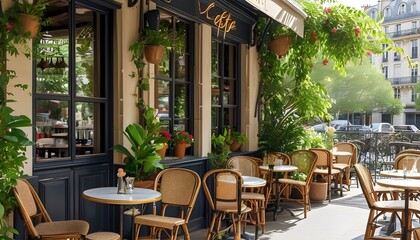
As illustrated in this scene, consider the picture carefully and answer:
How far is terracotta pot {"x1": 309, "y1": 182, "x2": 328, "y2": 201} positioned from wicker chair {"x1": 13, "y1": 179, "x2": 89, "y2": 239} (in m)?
5.22

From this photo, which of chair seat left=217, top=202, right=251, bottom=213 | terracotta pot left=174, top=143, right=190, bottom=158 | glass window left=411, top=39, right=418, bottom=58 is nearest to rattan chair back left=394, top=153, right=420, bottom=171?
chair seat left=217, top=202, right=251, bottom=213

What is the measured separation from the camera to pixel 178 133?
5.75 meters

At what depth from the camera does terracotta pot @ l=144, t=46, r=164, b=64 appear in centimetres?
491

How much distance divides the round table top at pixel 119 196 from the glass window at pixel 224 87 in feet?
9.52

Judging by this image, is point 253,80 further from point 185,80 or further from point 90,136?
point 90,136

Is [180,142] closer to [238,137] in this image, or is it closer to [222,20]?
[238,137]

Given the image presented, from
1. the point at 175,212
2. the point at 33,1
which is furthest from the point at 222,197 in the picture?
the point at 33,1

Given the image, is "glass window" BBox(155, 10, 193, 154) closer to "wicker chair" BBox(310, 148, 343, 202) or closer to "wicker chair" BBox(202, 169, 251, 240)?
"wicker chair" BBox(202, 169, 251, 240)

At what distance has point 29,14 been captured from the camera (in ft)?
11.6

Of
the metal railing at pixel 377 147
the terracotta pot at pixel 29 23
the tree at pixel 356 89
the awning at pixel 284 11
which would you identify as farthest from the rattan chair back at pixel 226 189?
the tree at pixel 356 89

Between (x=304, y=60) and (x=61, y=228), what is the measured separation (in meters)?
5.82

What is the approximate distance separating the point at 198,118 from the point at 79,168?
215 cm

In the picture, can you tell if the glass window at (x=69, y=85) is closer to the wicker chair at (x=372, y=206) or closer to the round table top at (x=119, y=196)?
the round table top at (x=119, y=196)

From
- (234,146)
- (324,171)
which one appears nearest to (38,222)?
(234,146)
